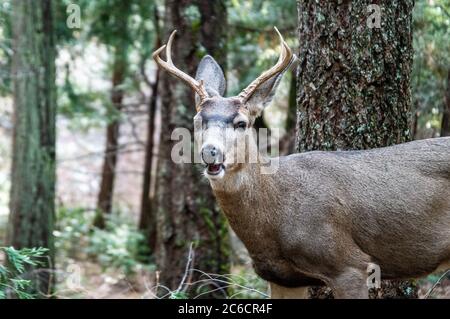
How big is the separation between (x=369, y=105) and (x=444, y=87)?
305cm

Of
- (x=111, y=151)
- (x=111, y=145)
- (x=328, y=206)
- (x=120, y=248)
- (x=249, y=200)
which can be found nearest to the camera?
(x=328, y=206)

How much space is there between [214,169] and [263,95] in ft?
2.88

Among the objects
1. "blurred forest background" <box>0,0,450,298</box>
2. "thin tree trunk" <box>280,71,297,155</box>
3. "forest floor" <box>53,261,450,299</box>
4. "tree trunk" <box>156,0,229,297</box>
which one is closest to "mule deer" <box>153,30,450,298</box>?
"blurred forest background" <box>0,0,450,298</box>

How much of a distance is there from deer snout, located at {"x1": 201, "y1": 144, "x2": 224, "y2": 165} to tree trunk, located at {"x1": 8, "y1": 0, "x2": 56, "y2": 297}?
18.6 feet

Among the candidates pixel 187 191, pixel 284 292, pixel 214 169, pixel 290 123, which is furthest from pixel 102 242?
pixel 214 169

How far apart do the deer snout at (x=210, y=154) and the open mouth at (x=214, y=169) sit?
0.17ft

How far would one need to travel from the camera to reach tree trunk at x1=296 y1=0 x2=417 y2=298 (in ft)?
21.0

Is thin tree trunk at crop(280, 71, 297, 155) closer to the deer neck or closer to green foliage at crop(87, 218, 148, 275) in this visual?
green foliage at crop(87, 218, 148, 275)

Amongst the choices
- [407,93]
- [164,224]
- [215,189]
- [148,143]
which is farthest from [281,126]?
[215,189]

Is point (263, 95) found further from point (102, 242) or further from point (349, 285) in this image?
point (102, 242)

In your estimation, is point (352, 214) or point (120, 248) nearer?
point (352, 214)

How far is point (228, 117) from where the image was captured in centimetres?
564

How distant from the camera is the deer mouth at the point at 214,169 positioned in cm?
546

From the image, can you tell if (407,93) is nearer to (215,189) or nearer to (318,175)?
(318,175)
